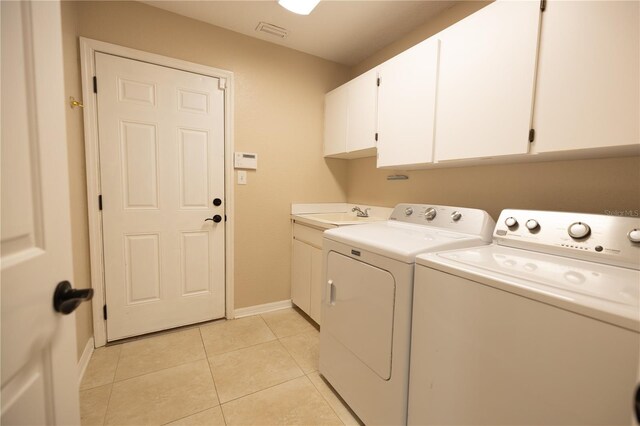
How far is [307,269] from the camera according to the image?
2.39 metres

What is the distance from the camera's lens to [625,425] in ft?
1.99

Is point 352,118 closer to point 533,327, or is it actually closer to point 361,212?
point 361,212

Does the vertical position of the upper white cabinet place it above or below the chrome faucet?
above

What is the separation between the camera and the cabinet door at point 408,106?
1.63 metres

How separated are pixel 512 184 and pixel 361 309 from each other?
3.76ft

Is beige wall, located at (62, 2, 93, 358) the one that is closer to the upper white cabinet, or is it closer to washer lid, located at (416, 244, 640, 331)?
the upper white cabinet

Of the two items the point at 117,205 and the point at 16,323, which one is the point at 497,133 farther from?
the point at 117,205

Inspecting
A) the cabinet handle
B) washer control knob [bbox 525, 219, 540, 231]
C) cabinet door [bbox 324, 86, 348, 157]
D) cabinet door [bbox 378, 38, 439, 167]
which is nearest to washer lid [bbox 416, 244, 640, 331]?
washer control knob [bbox 525, 219, 540, 231]

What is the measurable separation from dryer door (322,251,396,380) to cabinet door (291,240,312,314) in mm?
772

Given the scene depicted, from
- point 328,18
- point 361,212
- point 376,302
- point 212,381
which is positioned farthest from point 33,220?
point 361,212

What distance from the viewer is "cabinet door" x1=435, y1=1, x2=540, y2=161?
1.19 metres

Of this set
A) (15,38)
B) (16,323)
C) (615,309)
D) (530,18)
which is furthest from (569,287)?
(15,38)

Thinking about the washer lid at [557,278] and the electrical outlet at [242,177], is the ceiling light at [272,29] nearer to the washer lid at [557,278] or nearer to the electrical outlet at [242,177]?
the electrical outlet at [242,177]

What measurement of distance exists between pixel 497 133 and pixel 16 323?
1.72 m
